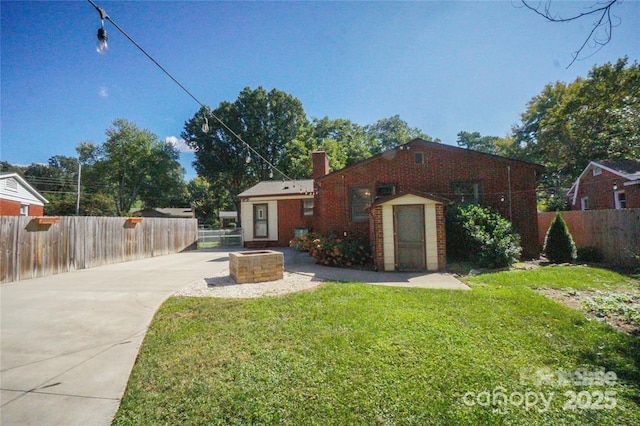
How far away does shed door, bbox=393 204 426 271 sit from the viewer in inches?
310

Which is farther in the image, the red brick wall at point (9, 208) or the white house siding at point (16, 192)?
the white house siding at point (16, 192)

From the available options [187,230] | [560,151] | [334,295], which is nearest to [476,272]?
[334,295]

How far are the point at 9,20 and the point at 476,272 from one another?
12057 millimetres

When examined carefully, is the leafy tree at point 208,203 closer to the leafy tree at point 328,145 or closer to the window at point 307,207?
the leafy tree at point 328,145

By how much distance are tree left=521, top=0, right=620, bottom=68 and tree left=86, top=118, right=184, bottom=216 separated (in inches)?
1660

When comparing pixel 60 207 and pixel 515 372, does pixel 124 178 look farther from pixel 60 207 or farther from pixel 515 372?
pixel 515 372

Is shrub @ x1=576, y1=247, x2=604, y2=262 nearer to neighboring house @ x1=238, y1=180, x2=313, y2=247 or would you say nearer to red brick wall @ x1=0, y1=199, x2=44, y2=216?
neighboring house @ x1=238, y1=180, x2=313, y2=247

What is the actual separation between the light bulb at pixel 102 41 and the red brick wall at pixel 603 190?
20.2m

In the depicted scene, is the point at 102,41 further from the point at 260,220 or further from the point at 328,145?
the point at 328,145

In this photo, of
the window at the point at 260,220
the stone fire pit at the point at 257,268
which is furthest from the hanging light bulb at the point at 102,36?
the window at the point at 260,220

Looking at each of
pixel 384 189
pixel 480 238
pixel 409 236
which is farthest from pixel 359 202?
pixel 480 238

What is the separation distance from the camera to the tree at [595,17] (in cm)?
268

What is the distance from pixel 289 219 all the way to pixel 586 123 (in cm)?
2128

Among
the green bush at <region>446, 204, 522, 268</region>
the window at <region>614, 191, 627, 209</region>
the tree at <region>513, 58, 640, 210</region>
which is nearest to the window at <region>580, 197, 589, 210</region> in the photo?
the tree at <region>513, 58, 640, 210</region>
